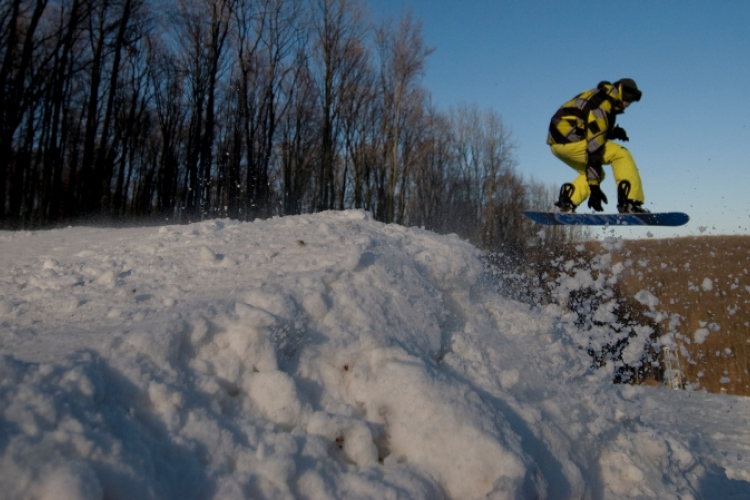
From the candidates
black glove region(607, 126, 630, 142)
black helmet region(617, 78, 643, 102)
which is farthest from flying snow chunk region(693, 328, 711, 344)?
black helmet region(617, 78, 643, 102)

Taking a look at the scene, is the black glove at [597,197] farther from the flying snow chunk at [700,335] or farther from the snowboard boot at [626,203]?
the flying snow chunk at [700,335]

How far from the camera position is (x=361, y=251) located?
306 centimetres

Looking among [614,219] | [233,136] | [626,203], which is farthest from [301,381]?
[233,136]

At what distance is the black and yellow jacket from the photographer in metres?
5.40

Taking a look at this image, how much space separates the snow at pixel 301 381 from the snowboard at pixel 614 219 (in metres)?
2.49

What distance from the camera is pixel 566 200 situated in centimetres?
583

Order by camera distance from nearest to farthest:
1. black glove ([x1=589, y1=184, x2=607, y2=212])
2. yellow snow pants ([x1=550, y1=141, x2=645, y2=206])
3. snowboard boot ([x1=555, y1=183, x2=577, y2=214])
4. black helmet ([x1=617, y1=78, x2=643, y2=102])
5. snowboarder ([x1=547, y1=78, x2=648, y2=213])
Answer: black helmet ([x1=617, y1=78, x2=643, y2=102]) < snowboarder ([x1=547, y1=78, x2=648, y2=213]) < yellow snow pants ([x1=550, y1=141, x2=645, y2=206]) < black glove ([x1=589, y1=184, x2=607, y2=212]) < snowboard boot ([x1=555, y1=183, x2=577, y2=214])

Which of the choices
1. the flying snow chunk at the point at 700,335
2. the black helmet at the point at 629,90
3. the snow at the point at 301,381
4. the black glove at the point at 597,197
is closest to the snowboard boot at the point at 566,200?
the black glove at the point at 597,197

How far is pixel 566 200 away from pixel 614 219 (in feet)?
1.95

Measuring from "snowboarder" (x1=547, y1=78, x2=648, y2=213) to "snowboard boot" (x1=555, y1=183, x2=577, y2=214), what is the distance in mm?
32

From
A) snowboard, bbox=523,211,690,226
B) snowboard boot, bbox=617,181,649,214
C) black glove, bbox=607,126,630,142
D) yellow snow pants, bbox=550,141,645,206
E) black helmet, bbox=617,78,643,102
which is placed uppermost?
black helmet, bbox=617,78,643,102

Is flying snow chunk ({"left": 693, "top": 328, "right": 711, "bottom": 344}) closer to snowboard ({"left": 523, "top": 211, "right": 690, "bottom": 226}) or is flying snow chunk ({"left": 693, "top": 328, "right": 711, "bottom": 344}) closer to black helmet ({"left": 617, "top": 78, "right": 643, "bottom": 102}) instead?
snowboard ({"left": 523, "top": 211, "right": 690, "bottom": 226})

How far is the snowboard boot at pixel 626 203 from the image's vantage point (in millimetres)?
5566

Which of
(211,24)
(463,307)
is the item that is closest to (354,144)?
(211,24)
